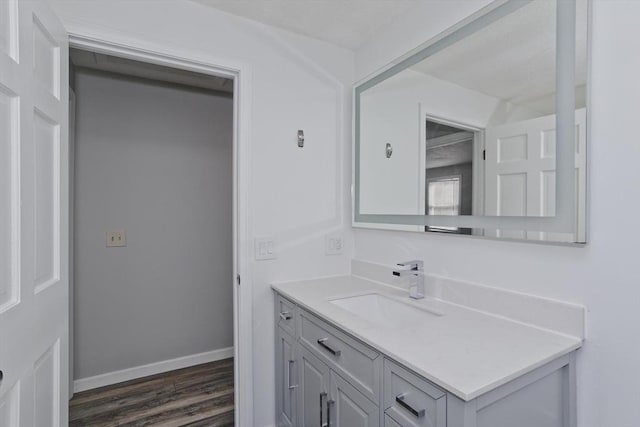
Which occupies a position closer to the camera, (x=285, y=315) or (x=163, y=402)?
(x=285, y=315)

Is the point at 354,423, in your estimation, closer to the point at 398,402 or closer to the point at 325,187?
the point at 398,402

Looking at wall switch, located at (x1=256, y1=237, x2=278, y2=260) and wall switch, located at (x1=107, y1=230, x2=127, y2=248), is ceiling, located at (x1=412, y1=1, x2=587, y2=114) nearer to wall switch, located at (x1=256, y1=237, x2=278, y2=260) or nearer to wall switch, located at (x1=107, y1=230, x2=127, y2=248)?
wall switch, located at (x1=256, y1=237, x2=278, y2=260)

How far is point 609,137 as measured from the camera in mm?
1019

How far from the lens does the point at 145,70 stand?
7.95 ft

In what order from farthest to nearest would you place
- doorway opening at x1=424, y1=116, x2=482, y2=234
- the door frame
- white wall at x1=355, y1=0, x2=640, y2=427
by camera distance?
1. the door frame
2. doorway opening at x1=424, y1=116, x2=482, y2=234
3. white wall at x1=355, y1=0, x2=640, y2=427

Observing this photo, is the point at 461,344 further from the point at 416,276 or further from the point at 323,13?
the point at 323,13

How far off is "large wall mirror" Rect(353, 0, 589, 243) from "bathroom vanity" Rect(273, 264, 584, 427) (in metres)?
0.31

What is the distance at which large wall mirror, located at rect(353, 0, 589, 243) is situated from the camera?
1090 mm

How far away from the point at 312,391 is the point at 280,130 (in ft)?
4.32

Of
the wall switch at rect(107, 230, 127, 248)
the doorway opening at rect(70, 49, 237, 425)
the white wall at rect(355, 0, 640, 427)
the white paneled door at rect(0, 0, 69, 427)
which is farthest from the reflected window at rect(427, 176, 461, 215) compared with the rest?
the wall switch at rect(107, 230, 127, 248)

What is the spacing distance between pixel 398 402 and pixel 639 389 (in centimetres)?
69

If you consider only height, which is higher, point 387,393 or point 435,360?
point 435,360

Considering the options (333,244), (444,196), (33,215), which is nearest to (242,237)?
(333,244)

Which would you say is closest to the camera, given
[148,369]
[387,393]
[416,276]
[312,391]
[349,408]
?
[387,393]
